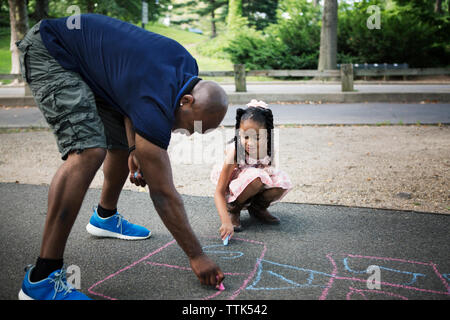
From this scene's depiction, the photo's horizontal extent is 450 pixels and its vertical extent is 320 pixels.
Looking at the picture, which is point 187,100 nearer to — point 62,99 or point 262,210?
point 62,99

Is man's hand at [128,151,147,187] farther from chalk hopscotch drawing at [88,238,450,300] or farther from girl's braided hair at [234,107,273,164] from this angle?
girl's braided hair at [234,107,273,164]

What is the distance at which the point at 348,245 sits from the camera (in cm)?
279

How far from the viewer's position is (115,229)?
297cm

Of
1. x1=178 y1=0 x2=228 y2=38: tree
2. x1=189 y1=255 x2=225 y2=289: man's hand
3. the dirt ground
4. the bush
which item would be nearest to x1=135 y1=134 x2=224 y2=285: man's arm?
x1=189 y1=255 x2=225 y2=289: man's hand

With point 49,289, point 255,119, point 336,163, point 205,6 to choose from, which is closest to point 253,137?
point 255,119

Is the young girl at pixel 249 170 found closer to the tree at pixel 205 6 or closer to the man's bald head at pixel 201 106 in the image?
the man's bald head at pixel 201 106

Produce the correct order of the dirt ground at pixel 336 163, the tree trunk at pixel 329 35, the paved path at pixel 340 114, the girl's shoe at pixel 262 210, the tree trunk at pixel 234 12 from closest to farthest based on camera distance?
the girl's shoe at pixel 262 210, the dirt ground at pixel 336 163, the paved path at pixel 340 114, the tree trunk at pixel 329 35, the tree trunk at pixel 234 12

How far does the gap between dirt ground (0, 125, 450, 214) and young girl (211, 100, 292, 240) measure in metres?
0.78

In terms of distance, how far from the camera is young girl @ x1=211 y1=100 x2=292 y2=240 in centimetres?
301

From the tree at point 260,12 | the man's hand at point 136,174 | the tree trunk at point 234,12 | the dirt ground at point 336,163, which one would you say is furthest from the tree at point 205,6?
the man's hand at point 136,174

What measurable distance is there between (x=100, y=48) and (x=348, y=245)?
195 centimetres

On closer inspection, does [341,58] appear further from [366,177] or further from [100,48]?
[100,48]

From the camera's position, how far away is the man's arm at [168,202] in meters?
1.96

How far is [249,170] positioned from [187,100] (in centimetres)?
111
